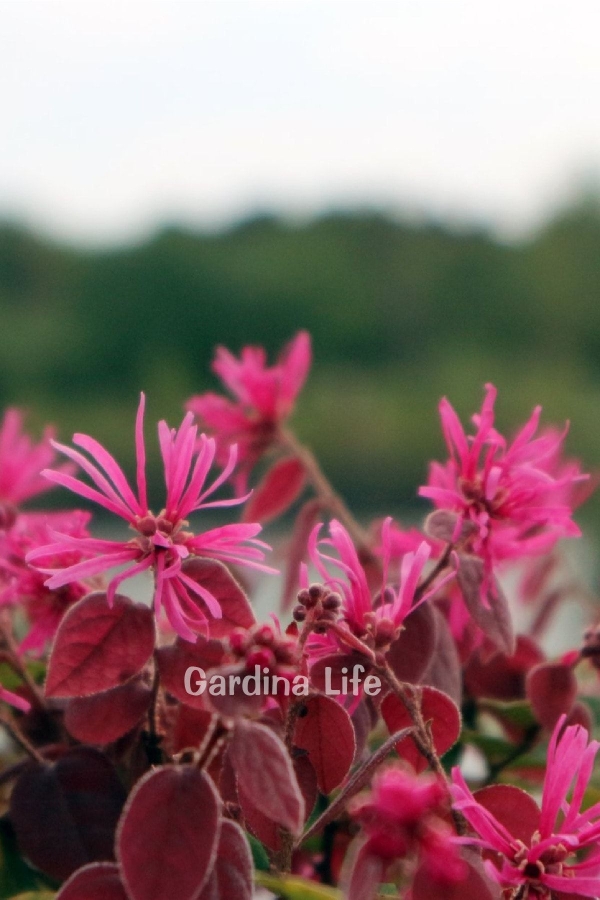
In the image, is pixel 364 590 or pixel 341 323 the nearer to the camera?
pixel 364 590

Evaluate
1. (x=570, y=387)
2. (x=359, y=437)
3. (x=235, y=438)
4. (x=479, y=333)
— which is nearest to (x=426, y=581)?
(x=235, y=438)

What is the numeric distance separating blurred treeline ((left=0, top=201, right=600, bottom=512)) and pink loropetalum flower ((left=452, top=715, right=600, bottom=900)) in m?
4.30

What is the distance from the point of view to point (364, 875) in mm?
184

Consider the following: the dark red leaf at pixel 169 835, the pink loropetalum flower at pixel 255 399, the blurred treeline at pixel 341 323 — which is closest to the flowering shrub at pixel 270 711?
the dark red leaf at pixel 169 835

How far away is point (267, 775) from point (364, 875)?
1.0 inches

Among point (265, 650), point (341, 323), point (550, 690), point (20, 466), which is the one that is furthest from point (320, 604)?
point (341, 323)

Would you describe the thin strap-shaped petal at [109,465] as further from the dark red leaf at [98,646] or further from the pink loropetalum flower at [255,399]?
the pink loropetalum flower at [255,399]

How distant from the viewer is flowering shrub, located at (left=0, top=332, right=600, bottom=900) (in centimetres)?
21

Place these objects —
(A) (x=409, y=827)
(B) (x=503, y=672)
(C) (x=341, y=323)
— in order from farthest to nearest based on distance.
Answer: (C) (x=341, y=323) < (B) (x=503, y=672) < (A) (x=409, y=827)

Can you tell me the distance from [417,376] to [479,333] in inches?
23.9

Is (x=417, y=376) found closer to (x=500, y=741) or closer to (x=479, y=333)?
(x=479, y=333)

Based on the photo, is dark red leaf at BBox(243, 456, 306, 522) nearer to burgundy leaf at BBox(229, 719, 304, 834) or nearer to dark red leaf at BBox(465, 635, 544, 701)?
dark red leaf at BBox(465, 635, 544, 701)

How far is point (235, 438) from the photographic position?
465 mm

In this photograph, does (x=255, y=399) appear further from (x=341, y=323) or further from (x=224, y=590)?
(x=341, y=323)
